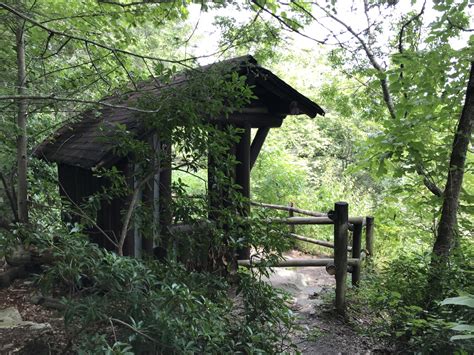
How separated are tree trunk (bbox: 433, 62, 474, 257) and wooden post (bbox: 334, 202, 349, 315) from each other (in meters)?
1.13

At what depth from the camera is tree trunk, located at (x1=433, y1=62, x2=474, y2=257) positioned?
134 inches

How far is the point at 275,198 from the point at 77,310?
829 cm

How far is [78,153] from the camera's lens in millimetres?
4367

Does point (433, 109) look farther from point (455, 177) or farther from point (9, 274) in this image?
point (9, 274)

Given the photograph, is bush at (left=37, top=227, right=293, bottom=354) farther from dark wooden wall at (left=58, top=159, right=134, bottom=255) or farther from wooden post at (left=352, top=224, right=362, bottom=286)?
wooden post at (left=352, top=224, right=362, bottom=286)

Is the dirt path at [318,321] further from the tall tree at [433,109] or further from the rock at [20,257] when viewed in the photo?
the rock at [20,257]

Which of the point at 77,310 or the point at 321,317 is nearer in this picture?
the point at 77,310

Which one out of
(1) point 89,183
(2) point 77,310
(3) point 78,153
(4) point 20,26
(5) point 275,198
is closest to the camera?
(2) point 77,310

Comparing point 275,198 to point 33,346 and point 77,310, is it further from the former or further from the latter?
point 77,310

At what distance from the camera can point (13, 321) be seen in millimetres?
3768

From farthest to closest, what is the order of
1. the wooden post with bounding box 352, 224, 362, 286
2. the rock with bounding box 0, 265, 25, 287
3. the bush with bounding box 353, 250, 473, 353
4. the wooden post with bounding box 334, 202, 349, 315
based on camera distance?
the wooden post with bounding box 352, 224, 362, 286 → the rock with bounding box 0, 265, 25, 287 → the wooden post with bounding box 334, 202, 349, 315 → the bush with bounding box 353, 250, 473, 353

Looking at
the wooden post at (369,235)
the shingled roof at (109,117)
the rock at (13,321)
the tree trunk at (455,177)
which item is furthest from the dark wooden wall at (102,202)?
the wooden post at (369,235)

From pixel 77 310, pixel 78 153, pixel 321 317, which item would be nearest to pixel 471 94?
pixel 321 317

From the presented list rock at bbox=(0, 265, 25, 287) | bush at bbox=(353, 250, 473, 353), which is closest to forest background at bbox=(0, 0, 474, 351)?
bush at bbox=(353, 250, 473, 353)
